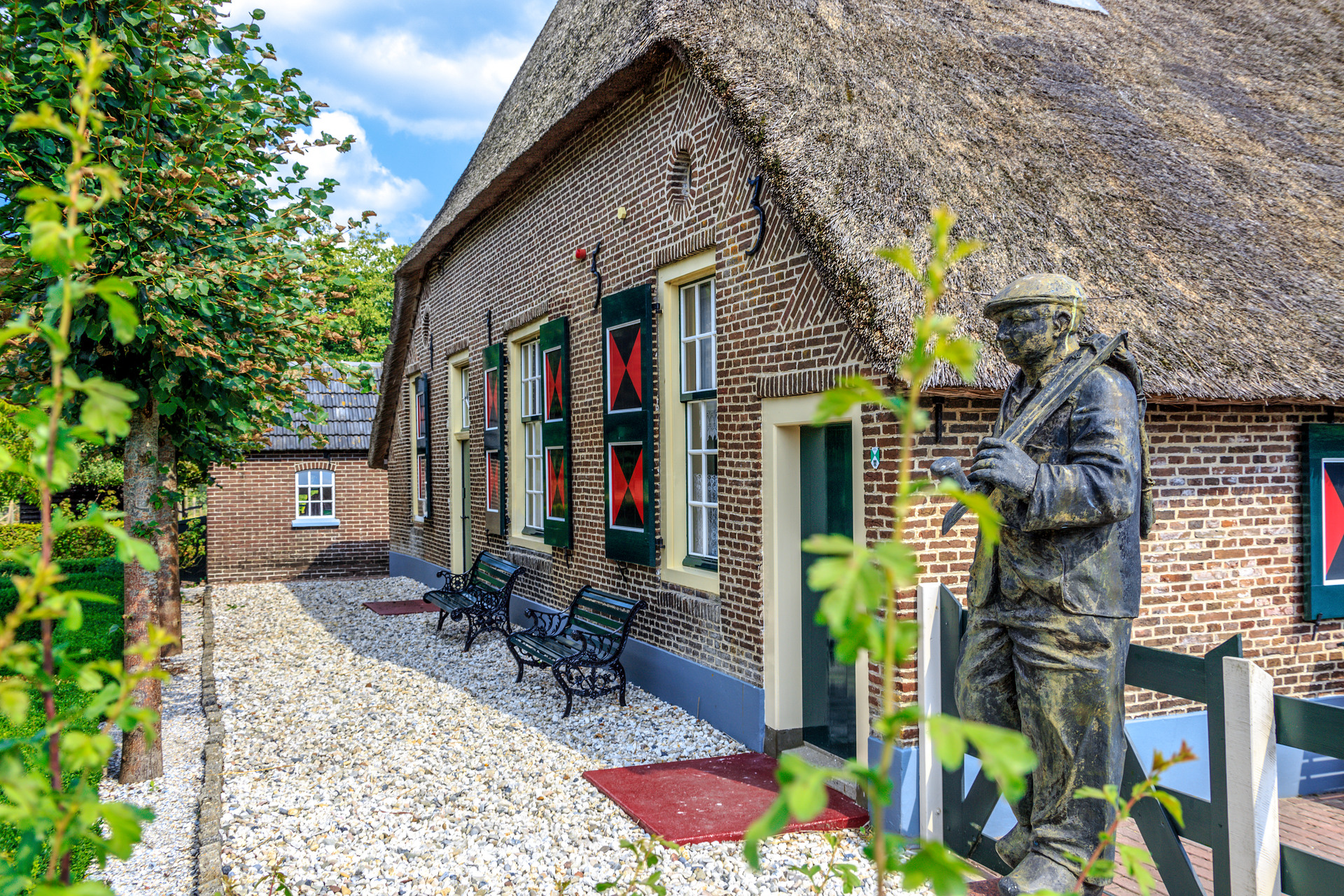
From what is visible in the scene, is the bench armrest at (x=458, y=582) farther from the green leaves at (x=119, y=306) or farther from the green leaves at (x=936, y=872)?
the green leaves at (x=936, y=872)

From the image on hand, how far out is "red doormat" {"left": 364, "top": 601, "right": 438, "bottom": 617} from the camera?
12.9 meters

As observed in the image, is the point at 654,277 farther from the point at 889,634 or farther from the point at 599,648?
the point at 889,634

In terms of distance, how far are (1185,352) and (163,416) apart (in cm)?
665

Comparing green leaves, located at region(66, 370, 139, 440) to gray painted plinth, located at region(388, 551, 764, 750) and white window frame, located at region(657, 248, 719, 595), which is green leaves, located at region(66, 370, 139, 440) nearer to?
gray painted plinth, located at region(388, 551, 764, 750)

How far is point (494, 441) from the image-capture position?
11547 millimetres

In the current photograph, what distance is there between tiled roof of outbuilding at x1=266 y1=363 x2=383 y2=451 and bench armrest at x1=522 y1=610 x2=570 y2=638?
358 inches

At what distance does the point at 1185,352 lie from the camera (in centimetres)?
501

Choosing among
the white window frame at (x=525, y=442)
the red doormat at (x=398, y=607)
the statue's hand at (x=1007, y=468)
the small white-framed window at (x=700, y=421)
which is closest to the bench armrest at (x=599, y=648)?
the small white-framed window at (x=700, y=421)

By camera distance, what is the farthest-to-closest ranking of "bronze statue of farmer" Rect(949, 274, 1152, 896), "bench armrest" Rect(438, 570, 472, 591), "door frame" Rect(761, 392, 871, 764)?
"bench armrest" Rect(438, 570, 472, 591) < "door frame" Rect(761, 392, 871, 764) < "bronze statue of farmer" Rect(949, 274, 1152, 896)

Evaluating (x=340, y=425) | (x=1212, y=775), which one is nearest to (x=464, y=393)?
(x=340, y=425)

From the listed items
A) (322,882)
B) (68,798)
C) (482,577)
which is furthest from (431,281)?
(68,798)

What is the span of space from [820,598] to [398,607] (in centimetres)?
899

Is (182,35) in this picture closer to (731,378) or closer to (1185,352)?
(731,378)

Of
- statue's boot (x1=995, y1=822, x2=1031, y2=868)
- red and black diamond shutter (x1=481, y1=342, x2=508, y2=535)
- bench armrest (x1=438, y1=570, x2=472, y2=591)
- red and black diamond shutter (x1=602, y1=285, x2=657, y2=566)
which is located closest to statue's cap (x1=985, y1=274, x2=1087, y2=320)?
statue's boot (x1=995, y1=822, x2=1031, y2=868)
